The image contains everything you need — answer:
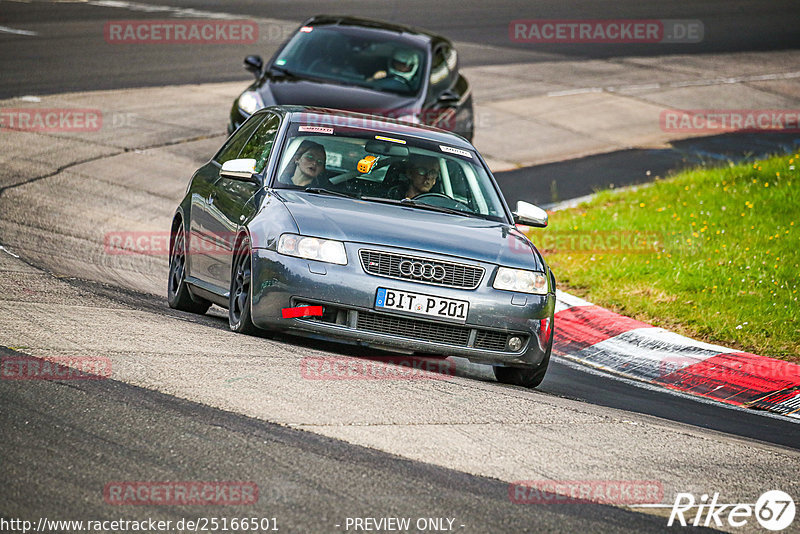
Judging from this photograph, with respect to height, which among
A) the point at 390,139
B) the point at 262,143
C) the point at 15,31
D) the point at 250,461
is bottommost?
the point at 15,31

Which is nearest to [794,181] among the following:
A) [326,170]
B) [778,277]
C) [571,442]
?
[778,277]

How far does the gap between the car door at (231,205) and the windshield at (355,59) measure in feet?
19.0

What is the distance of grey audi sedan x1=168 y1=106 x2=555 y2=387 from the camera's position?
23.5 ft

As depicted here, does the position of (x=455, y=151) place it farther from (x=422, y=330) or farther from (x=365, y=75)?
(x=365, y=75)

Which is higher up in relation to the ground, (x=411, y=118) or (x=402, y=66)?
(x=402, y=66)

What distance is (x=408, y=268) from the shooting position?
7.20 metres

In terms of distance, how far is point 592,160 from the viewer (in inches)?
718

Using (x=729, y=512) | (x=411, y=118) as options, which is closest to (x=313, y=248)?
(x=729, y=512)

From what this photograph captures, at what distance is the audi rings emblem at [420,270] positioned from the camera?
7.19 metres

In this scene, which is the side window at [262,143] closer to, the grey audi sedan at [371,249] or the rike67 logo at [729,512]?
the grey audi sedan at [371,249]

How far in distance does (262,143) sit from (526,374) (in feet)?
8.78

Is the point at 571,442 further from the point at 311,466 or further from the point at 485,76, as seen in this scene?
the point at 485,76

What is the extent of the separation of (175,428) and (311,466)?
0.68 meters

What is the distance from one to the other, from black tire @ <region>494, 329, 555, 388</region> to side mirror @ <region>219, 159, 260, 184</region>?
2.17m
